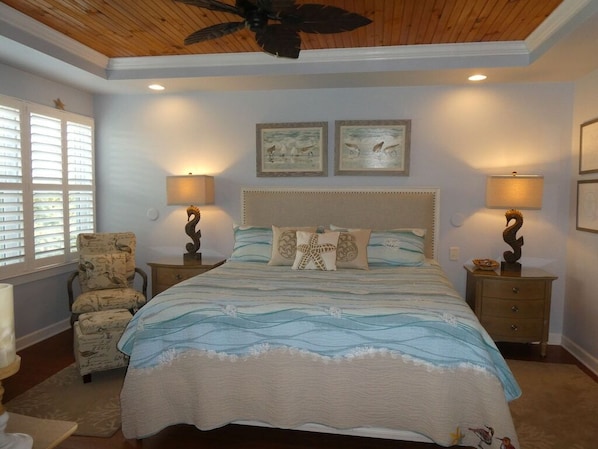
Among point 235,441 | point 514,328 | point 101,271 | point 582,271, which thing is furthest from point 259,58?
point 582,271

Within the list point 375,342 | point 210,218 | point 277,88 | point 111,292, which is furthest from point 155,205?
point 375,342

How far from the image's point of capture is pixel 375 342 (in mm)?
2219

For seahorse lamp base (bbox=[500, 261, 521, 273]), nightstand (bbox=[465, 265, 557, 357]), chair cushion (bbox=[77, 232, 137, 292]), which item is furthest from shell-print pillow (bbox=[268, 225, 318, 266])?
seahorse lamp base (bbox=[500, 261, 521, 273])

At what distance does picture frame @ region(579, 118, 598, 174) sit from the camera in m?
3.45

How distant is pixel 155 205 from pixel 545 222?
157 inches

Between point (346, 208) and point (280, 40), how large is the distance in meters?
2.21

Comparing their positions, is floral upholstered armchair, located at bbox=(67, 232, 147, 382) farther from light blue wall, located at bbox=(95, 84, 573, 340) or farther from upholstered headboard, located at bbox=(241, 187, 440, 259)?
upholstered headboard, located at bbox=(241, 187, 440, 259)

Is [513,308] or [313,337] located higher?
[313,337]

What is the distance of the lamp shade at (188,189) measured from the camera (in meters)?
4.20

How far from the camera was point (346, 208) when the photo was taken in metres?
4.23

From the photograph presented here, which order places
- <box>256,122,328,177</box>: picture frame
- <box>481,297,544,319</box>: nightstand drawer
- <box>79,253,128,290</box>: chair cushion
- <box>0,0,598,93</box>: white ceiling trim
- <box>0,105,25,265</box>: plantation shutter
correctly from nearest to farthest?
1. <box>0,0,598,93</box>: white ceiling trim
2. <box>0,105,25,265</box>: plantation shutter
3. <box>481,297,544,319</box>: nightstand drawer
4. <box>79,253,128,290</box>: chair cushion
5. <box>256,122,328,177</box>: picture frame

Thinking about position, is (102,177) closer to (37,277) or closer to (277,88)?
(37,277)

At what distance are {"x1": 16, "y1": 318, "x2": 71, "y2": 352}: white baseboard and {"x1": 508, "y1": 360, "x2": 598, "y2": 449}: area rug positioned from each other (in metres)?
4.00

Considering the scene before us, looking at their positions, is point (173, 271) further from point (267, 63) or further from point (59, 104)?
point (267, 63)
